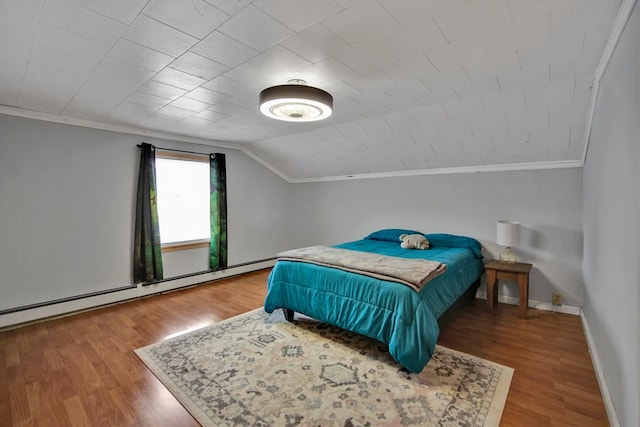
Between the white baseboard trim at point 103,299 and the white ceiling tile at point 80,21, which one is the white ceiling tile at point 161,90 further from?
the white baseboard trim at point 103,299

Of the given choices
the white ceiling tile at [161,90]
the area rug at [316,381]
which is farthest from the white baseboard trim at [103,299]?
the white ceiling tile at [161,90]

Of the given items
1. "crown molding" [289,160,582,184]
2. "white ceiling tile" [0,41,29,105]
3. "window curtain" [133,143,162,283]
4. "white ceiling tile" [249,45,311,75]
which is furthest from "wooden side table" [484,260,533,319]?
"white ceiling tile" [0,41,29,105]

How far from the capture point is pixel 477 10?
57.2 inches

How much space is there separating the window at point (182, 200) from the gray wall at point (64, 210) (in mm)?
207

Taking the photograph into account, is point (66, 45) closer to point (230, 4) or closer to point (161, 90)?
point (161, 90)

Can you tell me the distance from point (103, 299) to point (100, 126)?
2.12 m

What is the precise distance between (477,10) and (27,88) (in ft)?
11.2

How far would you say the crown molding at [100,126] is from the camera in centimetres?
291

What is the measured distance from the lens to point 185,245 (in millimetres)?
4305

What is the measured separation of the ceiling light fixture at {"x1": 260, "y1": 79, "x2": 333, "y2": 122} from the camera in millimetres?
2172

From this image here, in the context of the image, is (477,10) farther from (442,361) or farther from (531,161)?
(531,161)

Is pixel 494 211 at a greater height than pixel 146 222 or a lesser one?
greater

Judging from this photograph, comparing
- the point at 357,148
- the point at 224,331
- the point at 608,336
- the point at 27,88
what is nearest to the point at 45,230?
the point at 27,88

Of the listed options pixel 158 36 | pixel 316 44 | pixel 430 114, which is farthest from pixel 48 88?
pixel 430 114
